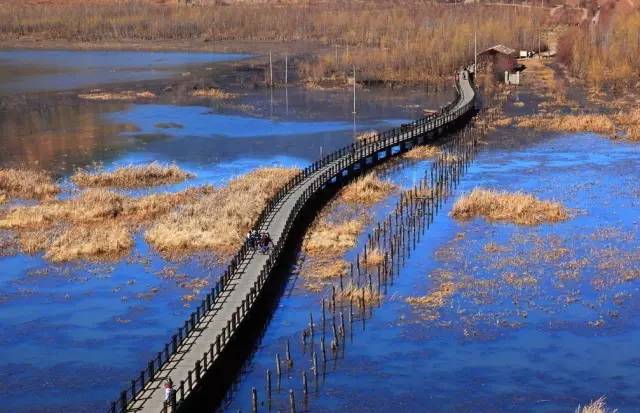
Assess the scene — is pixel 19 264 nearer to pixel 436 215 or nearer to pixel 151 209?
pixel 151 209

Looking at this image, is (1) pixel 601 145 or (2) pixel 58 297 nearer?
(2) pixel 58 297

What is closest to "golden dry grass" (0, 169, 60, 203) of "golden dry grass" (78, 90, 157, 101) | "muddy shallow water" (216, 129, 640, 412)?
"muddy shallow water" (216, 129, 640, 412)

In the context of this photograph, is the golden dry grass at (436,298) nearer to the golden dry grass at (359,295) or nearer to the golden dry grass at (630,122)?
the golden dry grass at (359,295)

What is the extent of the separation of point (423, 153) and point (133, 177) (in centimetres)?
2317

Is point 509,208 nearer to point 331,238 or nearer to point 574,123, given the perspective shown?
point 331,238

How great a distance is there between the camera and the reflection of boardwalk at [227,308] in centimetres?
2711

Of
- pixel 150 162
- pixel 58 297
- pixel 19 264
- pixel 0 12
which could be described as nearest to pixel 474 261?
pixel 58 297

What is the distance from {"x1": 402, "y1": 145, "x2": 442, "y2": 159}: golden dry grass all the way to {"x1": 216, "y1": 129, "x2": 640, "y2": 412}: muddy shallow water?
1993 cm

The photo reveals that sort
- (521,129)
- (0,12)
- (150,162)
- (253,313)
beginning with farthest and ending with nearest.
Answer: (0,12) → (521,129) → (150,162) → (253,313)

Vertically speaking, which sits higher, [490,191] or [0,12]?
[0,12]

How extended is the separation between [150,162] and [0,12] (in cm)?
14880

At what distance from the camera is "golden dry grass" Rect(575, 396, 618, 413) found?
2672 centimetres

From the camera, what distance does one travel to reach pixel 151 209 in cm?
5112

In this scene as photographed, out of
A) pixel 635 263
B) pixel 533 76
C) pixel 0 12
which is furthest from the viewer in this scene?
pixel 0 12
